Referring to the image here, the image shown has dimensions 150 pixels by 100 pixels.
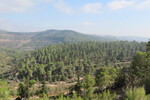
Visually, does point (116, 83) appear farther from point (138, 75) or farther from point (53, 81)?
point (53, 81)

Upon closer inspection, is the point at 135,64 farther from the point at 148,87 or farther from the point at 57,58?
the point at 57,58

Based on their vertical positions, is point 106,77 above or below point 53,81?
above

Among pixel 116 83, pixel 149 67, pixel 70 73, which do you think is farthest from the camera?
pixel 70 73

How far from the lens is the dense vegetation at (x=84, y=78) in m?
19.1

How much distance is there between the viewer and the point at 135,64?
79.2 feet

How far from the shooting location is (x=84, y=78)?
30.9 m

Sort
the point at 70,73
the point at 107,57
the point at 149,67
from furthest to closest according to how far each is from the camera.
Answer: the point at 107,57, the point at 70,73, the point at 149,67

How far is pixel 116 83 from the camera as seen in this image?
29250mm

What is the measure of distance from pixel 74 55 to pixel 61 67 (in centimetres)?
1980

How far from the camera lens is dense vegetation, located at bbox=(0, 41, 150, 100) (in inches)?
751

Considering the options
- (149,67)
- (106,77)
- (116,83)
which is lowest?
(116,83)

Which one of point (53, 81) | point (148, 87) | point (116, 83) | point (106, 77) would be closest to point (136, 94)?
point (148, 87)

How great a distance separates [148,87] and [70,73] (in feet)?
152

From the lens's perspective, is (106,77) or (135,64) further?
(106,77)
